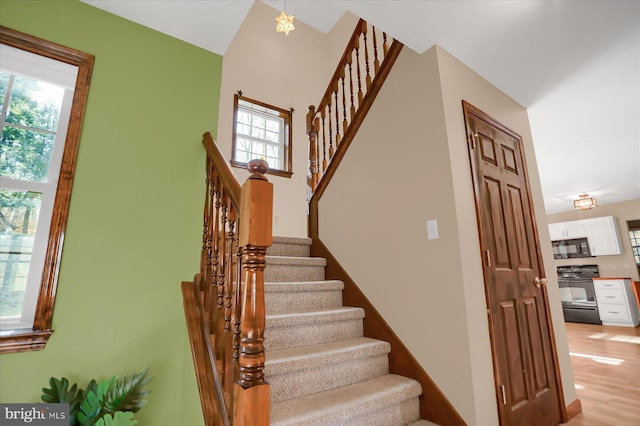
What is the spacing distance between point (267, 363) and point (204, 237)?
3.06 feet

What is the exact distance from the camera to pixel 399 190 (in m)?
2.26

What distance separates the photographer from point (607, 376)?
3275 millimetres

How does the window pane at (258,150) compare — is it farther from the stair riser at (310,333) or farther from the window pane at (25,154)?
the stair riser at (310,333)

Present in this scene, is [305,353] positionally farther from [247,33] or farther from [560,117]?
[247,33]

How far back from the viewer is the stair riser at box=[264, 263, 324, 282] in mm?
2459

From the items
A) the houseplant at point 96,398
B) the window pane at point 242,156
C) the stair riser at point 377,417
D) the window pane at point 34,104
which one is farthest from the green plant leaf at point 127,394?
the window pane at point 242,156

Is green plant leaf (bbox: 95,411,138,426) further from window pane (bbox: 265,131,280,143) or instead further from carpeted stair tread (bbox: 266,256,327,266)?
window pane (bbox: 265,131,280,143)

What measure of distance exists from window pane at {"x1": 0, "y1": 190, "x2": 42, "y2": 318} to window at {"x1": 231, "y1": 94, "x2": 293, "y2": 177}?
9.20ft

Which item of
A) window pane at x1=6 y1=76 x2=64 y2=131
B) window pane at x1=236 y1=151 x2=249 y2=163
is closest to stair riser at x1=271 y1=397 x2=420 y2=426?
window pane at x1=6 y1=76 x2=64 y2=131

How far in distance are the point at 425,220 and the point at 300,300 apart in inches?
41.8

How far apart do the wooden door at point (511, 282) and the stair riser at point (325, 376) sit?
2.35 feet

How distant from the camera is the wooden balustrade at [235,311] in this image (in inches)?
46.4

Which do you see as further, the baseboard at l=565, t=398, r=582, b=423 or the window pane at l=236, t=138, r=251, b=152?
the window pane at l=236, t=138, r=251, b=152

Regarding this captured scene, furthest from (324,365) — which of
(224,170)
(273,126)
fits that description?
(273,126)
